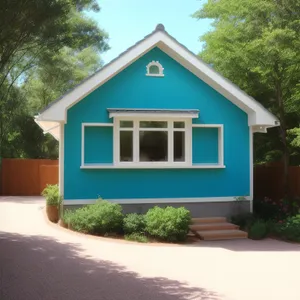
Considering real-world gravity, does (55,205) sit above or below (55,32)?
below

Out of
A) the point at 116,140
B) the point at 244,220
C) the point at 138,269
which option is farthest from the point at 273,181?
the point at 138,269

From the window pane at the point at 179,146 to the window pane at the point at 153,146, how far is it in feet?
1.11

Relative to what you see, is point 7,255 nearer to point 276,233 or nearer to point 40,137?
point 276,233

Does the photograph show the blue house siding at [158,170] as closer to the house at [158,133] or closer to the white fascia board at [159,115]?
the house at [158,133]

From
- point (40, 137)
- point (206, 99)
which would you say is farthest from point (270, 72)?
point (40, 137)

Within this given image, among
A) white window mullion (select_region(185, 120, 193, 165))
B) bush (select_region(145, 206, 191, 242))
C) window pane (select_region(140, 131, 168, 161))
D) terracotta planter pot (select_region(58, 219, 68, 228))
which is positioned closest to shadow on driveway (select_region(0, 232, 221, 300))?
bush (select_region(145, 206, 191, 242))

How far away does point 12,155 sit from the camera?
1265 inches

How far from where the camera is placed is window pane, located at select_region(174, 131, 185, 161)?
46.9 ft

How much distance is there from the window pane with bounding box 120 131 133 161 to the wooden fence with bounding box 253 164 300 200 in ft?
23.7

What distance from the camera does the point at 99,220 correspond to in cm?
1177

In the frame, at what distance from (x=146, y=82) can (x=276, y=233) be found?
6370 mm

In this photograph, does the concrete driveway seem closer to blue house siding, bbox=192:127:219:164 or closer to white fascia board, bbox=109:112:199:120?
blue house siding, bbox=192:127:219:164

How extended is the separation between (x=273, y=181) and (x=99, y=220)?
9.89m

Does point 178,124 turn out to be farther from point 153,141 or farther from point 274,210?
point 274,210
